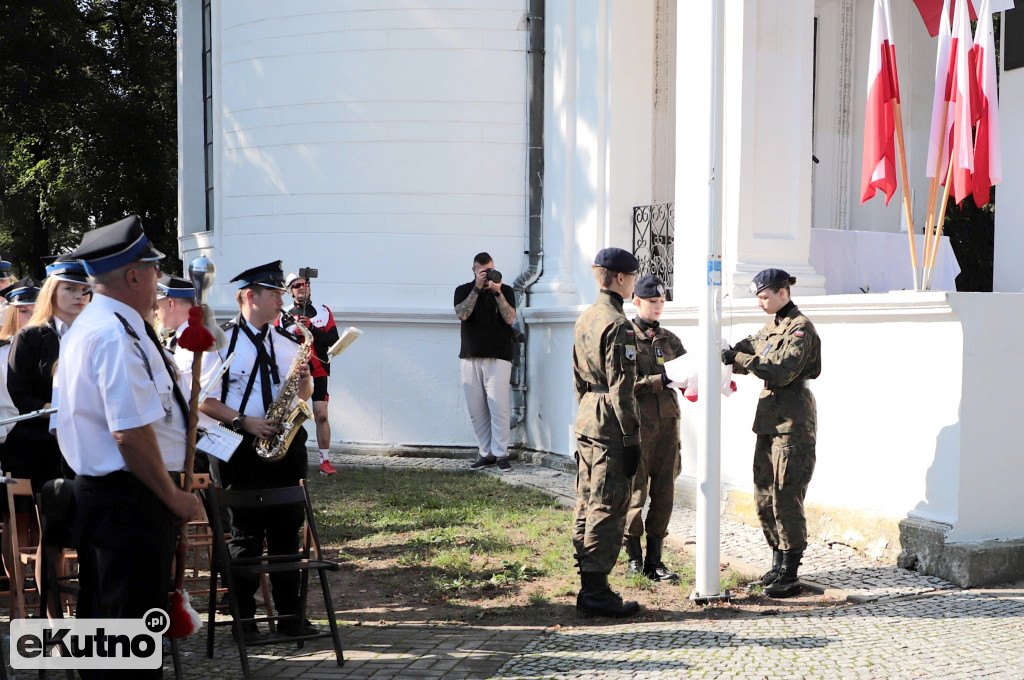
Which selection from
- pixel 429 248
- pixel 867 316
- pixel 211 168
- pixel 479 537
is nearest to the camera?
pixel 867 316

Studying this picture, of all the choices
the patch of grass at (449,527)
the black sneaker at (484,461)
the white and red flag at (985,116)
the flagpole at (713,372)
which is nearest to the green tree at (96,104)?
the black sneaker at (484,461)

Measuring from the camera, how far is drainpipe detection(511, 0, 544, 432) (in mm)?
12156

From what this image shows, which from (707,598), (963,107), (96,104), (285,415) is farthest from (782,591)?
(96,104)

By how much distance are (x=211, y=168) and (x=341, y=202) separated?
134 inches

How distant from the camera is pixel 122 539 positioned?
3875 millimetres

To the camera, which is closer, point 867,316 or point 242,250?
point 867,316

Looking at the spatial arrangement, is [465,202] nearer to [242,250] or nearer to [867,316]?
Result: [242,250]

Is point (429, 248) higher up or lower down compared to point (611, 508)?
higher up

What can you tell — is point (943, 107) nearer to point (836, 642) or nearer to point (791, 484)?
point (791, 484)

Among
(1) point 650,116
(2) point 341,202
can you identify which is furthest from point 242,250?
(1) point 650,116

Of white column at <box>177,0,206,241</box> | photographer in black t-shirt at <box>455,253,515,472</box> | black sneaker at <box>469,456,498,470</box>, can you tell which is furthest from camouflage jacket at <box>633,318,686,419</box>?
white column at <box>177,0,206,241</box>

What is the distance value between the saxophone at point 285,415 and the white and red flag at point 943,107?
4.75 metres

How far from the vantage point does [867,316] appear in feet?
24.5

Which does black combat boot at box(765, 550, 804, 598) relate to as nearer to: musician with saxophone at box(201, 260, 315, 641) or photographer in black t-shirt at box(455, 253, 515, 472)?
musician with saxophone at box(201, 260, 315, 641)
